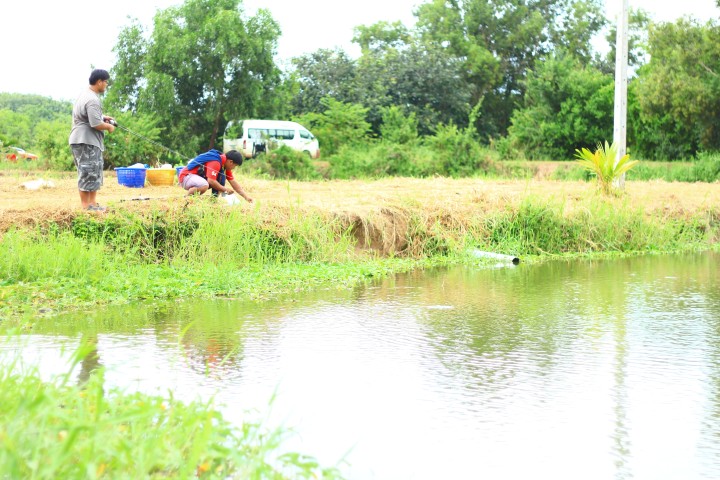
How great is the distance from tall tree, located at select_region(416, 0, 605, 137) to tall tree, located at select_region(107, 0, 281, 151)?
20.8 m

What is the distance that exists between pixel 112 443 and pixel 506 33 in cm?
5363

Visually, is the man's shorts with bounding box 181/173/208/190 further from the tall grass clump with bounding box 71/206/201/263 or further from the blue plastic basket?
the blue plastic basket

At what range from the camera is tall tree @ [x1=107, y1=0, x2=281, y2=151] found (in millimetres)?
33344

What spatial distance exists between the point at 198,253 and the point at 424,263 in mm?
3312

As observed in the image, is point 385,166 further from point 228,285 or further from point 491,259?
point 228,285

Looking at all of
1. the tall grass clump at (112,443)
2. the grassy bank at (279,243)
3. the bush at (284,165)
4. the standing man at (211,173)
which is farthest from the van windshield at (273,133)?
the tall grass clump at (112,443)

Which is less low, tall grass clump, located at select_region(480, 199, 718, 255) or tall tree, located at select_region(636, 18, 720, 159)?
tall tree, located at select_region(636, 18, 720, 159)

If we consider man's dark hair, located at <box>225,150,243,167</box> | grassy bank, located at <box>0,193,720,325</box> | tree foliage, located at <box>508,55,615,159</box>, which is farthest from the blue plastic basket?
tree foliage, located at <box>508,55,615,159</box>

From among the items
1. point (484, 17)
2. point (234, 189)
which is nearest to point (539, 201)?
point (234, 189)

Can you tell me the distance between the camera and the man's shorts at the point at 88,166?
40.3ft

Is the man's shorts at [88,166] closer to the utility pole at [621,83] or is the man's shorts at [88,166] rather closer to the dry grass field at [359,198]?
the dry grass field at [359,198]

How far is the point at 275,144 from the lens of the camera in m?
29.9

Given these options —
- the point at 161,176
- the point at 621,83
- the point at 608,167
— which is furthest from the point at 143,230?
the point at 621,83

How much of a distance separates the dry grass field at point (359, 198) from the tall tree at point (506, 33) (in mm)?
33591
